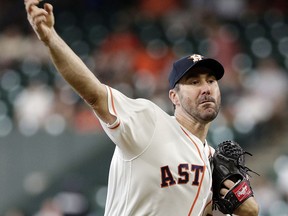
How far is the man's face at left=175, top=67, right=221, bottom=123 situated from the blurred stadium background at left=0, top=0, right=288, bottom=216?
113 inches

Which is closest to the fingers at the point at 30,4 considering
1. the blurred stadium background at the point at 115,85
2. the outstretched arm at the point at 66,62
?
the outstretched arm at the point at 66,62

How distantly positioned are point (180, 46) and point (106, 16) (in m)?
1.36

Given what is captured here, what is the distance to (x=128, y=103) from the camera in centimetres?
265

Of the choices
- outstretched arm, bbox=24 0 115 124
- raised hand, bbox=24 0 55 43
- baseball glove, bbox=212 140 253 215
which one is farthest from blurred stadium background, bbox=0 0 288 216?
raised hand, bbox=24 0 55 43

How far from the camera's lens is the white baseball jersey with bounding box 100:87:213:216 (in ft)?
8.48

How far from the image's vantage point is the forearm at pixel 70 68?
236cm

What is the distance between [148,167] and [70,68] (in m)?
0.52

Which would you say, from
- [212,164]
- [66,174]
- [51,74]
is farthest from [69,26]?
[212,164]

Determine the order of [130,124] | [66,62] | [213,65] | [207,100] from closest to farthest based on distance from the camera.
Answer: [66,62] → [130,124] → [207,100] → [213,65]

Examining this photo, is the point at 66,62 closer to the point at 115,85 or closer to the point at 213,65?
the point at 213,65

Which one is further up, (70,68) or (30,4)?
(30,4)

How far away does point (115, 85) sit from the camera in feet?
22.5

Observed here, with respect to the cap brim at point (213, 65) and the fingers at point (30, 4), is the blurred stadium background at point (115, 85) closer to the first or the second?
the cap brim at point (213, 65)

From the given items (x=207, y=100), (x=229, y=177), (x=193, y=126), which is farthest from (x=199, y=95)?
(x=229, y=177)
